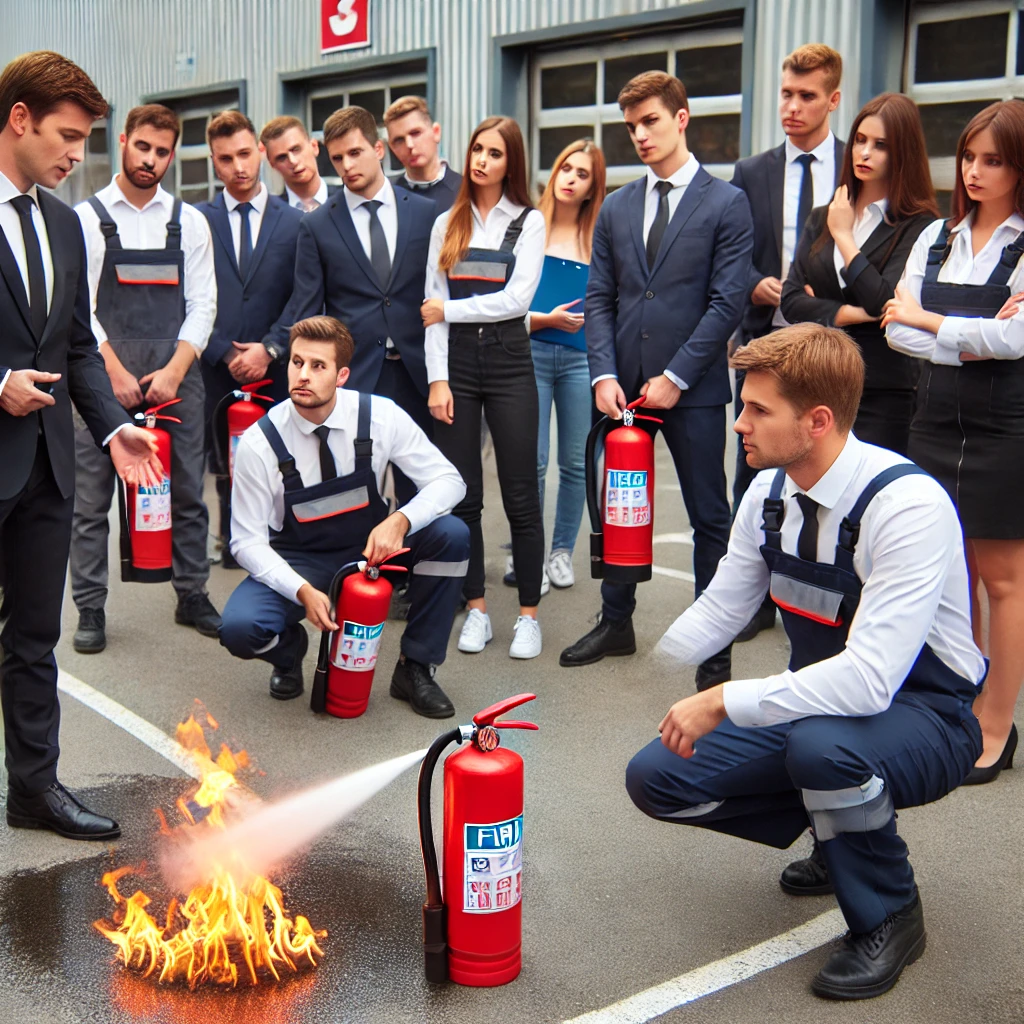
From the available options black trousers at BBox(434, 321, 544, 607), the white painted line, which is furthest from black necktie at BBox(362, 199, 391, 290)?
the white painted line

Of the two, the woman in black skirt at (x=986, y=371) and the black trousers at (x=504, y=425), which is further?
the black trousers at (x=504, y=425)

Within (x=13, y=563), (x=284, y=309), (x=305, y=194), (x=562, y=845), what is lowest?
(x=562, y=845)

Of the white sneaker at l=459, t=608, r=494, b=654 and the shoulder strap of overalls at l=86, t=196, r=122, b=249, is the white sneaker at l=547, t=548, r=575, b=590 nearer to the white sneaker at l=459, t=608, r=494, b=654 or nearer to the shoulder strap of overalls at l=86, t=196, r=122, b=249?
the white sneaker at l=459, t=608, r=494, b=654

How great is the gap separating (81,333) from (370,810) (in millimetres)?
1792

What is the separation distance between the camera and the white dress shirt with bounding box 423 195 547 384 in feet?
18.7

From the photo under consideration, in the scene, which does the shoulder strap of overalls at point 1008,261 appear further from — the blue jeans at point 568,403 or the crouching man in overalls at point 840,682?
the blue jeans at point 568,403

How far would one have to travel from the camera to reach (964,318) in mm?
4270

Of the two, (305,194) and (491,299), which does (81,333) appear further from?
(305,194)

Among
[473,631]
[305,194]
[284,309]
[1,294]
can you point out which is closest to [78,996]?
[1,294]

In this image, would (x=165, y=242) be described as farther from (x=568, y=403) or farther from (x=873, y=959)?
(x=873, y=959)

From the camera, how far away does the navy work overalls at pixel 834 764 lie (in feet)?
10.1

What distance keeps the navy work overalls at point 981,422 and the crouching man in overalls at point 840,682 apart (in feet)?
3.78

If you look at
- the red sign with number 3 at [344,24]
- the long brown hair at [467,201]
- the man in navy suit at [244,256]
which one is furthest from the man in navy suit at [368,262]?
the red sign with number 3 at [344,24]

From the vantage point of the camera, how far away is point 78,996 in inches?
124
